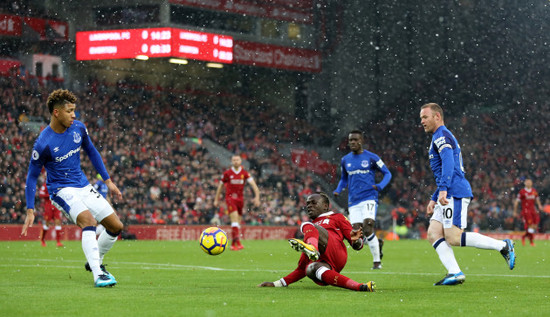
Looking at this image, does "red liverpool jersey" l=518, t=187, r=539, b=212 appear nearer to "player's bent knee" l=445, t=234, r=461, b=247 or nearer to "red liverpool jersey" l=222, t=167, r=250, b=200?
"red liverpool jersey" l=222, t=167, r=250, b=200

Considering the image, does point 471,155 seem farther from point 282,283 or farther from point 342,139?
point 282,283

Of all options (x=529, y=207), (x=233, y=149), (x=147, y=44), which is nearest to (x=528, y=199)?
(x=529, y=207)

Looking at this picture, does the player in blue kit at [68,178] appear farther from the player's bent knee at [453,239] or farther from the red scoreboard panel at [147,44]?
the red scoreboard panel at [147,44]

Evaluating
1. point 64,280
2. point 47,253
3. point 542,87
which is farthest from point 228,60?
point 64,280

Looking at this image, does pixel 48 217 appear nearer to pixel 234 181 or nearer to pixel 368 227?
pixel 234 181

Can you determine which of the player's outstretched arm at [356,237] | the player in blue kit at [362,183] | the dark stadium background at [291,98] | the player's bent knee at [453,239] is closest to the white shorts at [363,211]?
the player in blue kit at [362,183]

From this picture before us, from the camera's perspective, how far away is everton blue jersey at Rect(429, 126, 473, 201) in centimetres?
1084

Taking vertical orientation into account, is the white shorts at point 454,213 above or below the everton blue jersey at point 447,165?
below

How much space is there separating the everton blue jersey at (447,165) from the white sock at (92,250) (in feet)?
13.7

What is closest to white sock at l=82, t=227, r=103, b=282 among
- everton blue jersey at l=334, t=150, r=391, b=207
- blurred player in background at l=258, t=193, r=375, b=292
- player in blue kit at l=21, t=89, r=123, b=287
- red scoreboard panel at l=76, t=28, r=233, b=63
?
player in blue kit at l=21, t=89, r=123, b=287

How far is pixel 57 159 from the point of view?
10.4 m

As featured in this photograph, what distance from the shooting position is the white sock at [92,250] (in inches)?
406

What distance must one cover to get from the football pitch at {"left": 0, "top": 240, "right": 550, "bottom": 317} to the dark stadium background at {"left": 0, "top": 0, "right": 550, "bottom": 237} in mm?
15996

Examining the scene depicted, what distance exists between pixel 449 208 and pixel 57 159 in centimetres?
481
